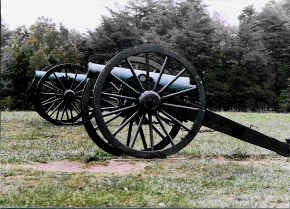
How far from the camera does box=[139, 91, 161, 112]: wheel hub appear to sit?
7.70m

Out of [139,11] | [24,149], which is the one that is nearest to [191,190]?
[24,149]

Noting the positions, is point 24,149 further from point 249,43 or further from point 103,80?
point 249,43

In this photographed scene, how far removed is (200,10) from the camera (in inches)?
1403

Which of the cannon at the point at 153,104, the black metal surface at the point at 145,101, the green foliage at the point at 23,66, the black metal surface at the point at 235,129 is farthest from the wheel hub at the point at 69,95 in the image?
the green foliage at the point at 23,66

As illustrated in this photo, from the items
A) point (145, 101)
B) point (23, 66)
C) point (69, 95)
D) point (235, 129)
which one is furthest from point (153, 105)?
point (23, 66)

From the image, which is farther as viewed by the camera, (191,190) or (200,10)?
(200,10)

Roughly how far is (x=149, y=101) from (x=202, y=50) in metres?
26.2

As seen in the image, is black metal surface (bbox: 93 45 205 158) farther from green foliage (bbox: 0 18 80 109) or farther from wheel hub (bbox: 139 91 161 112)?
green foliage (bbox: 0 18 80 109)

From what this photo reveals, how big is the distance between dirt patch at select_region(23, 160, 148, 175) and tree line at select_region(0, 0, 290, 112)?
17257mm

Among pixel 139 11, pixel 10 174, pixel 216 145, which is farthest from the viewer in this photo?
pixel 139 11

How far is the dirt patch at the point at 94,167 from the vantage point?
23.6 ft

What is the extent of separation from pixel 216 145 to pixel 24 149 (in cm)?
360

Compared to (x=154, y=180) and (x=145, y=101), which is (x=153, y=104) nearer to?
(x=145, y=101)

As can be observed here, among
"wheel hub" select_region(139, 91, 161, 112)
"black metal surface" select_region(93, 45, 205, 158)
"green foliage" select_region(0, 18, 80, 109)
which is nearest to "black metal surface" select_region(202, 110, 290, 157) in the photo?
"black metal surface" select_region(93, 45, 205, 158)
